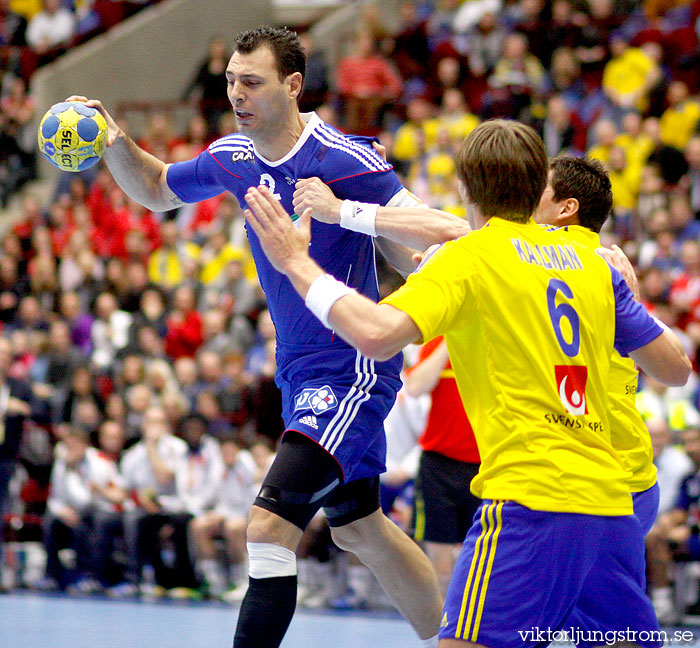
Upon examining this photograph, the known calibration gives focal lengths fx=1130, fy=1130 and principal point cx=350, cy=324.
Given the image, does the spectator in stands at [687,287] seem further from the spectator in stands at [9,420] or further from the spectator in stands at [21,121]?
the spectator in stands at [21,121]

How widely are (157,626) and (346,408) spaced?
14.5 ft

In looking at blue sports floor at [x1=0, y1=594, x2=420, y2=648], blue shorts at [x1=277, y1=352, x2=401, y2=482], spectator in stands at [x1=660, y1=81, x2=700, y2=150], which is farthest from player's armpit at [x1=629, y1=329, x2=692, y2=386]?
spectator in stands at [x1=660, y1=81, x2=700, y2=150]

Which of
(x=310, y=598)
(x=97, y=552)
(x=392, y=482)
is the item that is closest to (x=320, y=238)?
(x=392, y=482)

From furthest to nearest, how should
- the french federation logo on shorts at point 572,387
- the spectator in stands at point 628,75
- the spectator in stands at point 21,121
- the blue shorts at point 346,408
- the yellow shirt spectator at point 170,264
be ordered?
the spectator in stands at point 21,121, the yellow shirt spectator at point 170,264, the spectator in stands at point 628,75, the blue shorts at point 346,408, the french federation logo on shorts at point 572,387

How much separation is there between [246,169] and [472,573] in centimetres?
214

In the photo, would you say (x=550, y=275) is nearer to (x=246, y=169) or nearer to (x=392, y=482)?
(x=246, y=169)

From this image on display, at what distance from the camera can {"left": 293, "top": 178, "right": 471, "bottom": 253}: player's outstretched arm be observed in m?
4.10

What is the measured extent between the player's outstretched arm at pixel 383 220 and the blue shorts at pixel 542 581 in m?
1.27

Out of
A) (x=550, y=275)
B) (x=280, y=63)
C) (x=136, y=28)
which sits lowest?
(x=550, y=275)

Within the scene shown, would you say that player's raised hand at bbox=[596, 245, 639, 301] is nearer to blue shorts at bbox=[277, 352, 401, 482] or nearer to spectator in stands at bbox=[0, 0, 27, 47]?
blue shorts at bbox=[277, 352, 401, 482]

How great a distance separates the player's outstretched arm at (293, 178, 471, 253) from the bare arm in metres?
2.24

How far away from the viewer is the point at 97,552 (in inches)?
400

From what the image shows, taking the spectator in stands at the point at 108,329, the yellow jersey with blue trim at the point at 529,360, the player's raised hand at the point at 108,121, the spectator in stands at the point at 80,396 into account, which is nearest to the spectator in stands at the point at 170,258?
the spectator in stands at the point at 108,329

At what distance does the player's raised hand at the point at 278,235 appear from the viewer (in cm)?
329
